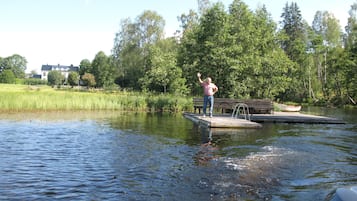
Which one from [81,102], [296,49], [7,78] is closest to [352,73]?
[296,49]

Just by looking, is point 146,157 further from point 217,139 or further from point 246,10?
point 246,10

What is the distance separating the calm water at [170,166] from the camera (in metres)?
6.71

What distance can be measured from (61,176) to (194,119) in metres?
13.5

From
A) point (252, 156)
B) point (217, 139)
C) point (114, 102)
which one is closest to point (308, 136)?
point (217, 139)

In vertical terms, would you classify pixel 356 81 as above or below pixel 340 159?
above

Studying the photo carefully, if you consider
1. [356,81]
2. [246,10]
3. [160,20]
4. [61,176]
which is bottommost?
[61,176]

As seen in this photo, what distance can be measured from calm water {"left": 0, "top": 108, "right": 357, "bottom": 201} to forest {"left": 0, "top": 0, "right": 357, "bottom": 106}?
17.3 meters

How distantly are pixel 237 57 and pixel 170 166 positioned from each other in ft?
76.9

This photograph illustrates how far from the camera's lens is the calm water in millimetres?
6707

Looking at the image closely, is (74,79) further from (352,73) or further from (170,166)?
(170,166)

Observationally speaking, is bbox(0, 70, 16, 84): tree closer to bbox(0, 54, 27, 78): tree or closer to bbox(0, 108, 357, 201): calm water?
bbox(0, 54, 27, 78): tree

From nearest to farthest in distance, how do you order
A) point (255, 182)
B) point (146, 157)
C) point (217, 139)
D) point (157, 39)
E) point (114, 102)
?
1. point (255, 182)
2. point (146, 157)
3. point (217, 139)
4. point (114, 102)
5. point (157, 39)

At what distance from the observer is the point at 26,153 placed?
406 inches

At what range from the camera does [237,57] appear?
31047 millimetres
